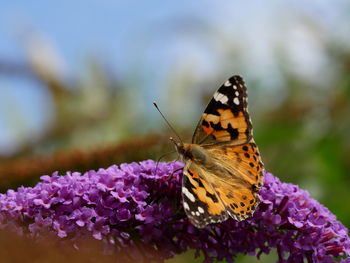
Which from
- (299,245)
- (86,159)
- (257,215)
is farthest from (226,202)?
(86,159)

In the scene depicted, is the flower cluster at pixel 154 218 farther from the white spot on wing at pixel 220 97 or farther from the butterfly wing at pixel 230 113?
the white spot on wing at pixel 220 97

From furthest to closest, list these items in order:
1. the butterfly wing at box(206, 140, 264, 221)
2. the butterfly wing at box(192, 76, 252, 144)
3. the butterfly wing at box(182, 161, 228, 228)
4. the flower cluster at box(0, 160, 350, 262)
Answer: the butterfly wing at box(192, 76, 252, 144)
the butterfly wing at box(206, 140, 264, 221)
the flower cluster at box(0, 160, 350, 262)
the butterfly wing at box(182, 161, 228, 228)

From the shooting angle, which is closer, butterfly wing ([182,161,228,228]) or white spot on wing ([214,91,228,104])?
butterfly wing ([182,161,228,228])

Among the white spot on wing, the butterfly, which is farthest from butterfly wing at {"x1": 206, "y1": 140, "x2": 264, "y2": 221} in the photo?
the white spot on wing

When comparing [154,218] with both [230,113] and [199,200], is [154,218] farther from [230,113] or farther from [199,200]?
[230,113]

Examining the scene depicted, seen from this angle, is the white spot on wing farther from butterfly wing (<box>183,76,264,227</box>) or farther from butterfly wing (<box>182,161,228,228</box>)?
butterfly wing (<box>182,161,228,228</box>)
